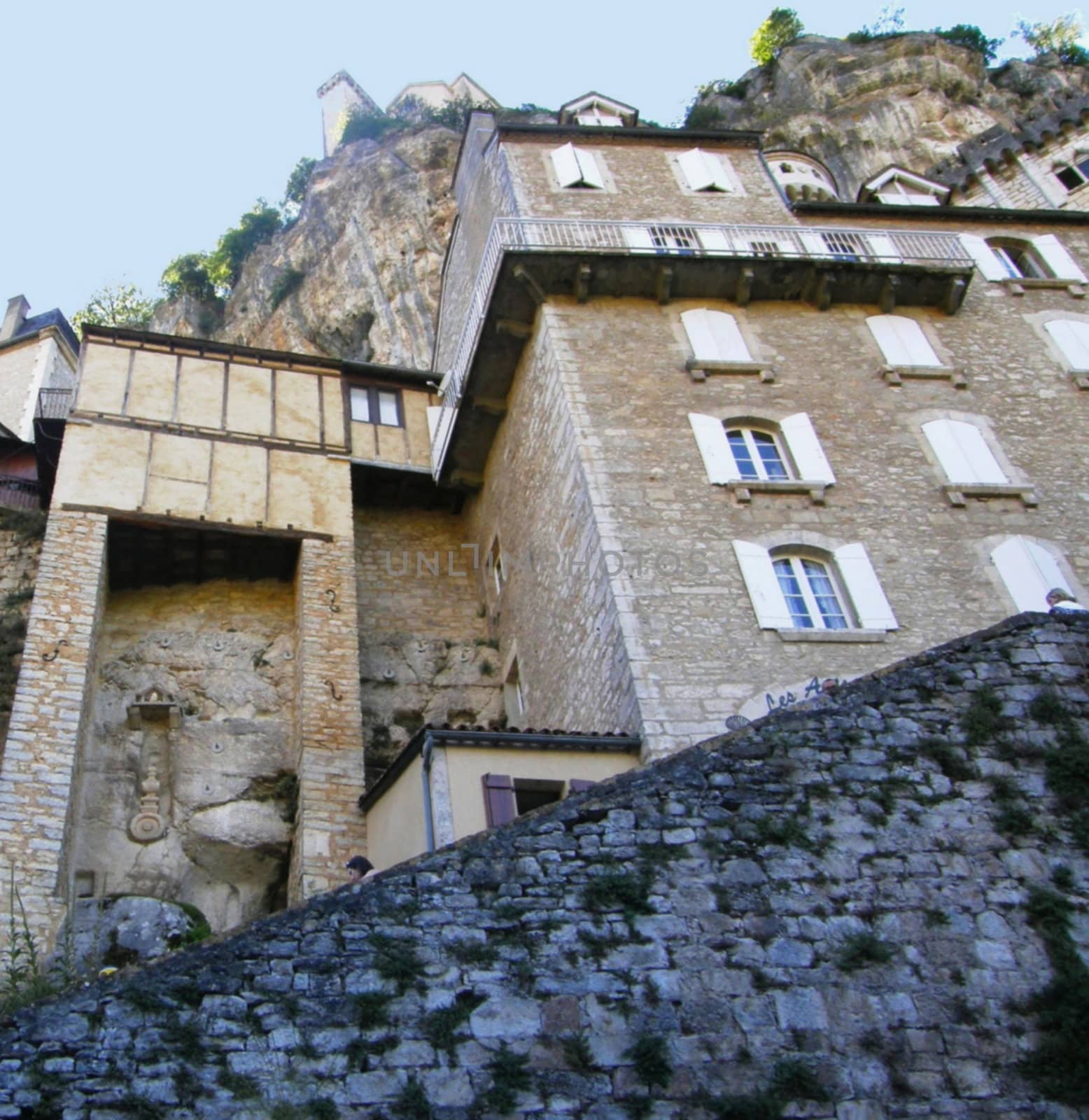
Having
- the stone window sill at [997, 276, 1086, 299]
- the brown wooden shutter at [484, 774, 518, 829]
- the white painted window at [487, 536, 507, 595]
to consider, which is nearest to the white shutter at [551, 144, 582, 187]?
the white painted window at [487, 536, 507, 595]

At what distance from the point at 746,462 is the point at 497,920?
8658mm

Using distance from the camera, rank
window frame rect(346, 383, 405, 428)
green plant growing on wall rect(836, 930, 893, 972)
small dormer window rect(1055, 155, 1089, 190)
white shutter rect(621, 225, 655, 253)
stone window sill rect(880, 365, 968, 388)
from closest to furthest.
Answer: green plant growing on wall rect(836, 930, 893, 972), stone window sill rect(880, 365, 968, 388), white shutter rect(621, 225, 655, 253), window frame rect(346, 383, 405, 428), small dormer window rect(1055, 155, 1089, 190)

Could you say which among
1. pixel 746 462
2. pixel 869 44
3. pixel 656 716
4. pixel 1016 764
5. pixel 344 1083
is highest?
pixel 869 44

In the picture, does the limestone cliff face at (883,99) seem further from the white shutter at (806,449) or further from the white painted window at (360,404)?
the white shutter at (806,449)

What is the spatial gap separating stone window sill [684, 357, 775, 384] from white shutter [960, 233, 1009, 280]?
431cm

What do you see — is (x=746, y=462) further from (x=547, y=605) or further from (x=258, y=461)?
(x=258, y=461)

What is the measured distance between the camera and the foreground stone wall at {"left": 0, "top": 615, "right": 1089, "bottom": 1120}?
5.45 meters

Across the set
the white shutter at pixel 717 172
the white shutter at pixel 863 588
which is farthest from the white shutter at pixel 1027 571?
the white shutter at pixel 717 172

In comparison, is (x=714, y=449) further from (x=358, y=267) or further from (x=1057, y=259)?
(x=358, y=267)

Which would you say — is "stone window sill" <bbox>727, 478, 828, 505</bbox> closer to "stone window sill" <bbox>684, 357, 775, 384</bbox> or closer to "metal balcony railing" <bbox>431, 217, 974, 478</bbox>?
"stone window sill" <bbox>684, 357, 775, 384</bbox>

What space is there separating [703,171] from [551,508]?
7043 millimetres

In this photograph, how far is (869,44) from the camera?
35.7 metres

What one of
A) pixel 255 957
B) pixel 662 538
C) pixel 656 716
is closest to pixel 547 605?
pixel 662 538

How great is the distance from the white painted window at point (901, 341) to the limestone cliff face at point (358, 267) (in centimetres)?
1005
